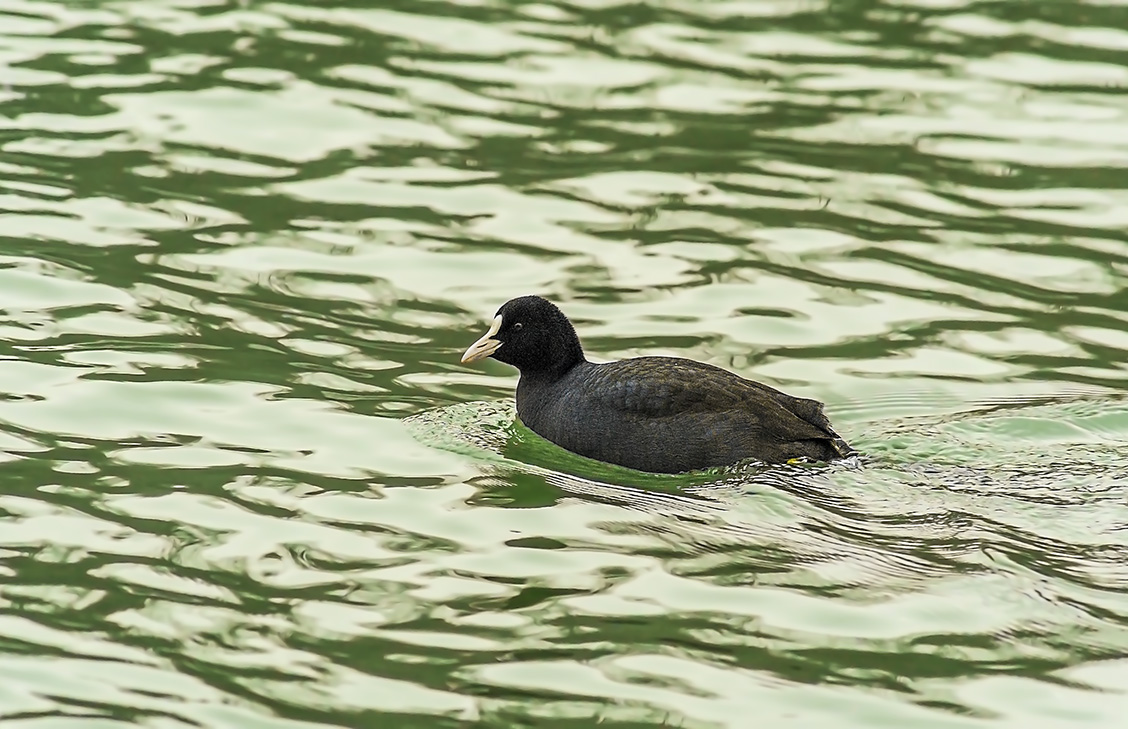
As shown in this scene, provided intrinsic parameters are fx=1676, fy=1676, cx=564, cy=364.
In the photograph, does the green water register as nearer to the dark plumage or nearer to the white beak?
the dark plumage

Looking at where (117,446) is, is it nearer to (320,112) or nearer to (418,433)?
(418,433)

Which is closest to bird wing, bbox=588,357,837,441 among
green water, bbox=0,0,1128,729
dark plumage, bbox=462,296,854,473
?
dark plumage, bbox=462,296,854,473

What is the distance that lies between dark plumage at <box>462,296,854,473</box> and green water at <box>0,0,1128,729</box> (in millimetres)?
149

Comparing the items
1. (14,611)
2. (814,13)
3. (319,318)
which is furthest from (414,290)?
(814,13)

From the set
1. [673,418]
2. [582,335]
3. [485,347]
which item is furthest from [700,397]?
[582,335]

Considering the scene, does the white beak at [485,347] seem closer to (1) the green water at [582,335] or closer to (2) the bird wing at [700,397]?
(1) the green water at [582,335]

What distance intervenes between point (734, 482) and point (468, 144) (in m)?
5.80

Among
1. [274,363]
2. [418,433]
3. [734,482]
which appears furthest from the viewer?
[274,363]

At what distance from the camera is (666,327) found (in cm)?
1066

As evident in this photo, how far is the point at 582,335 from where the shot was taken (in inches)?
418

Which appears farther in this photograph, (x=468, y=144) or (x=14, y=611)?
(x=468, y=144)

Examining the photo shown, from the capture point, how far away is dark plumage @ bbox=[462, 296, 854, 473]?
336 inches

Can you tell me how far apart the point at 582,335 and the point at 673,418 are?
211 centimetres

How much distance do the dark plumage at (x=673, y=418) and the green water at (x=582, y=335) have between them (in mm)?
149
